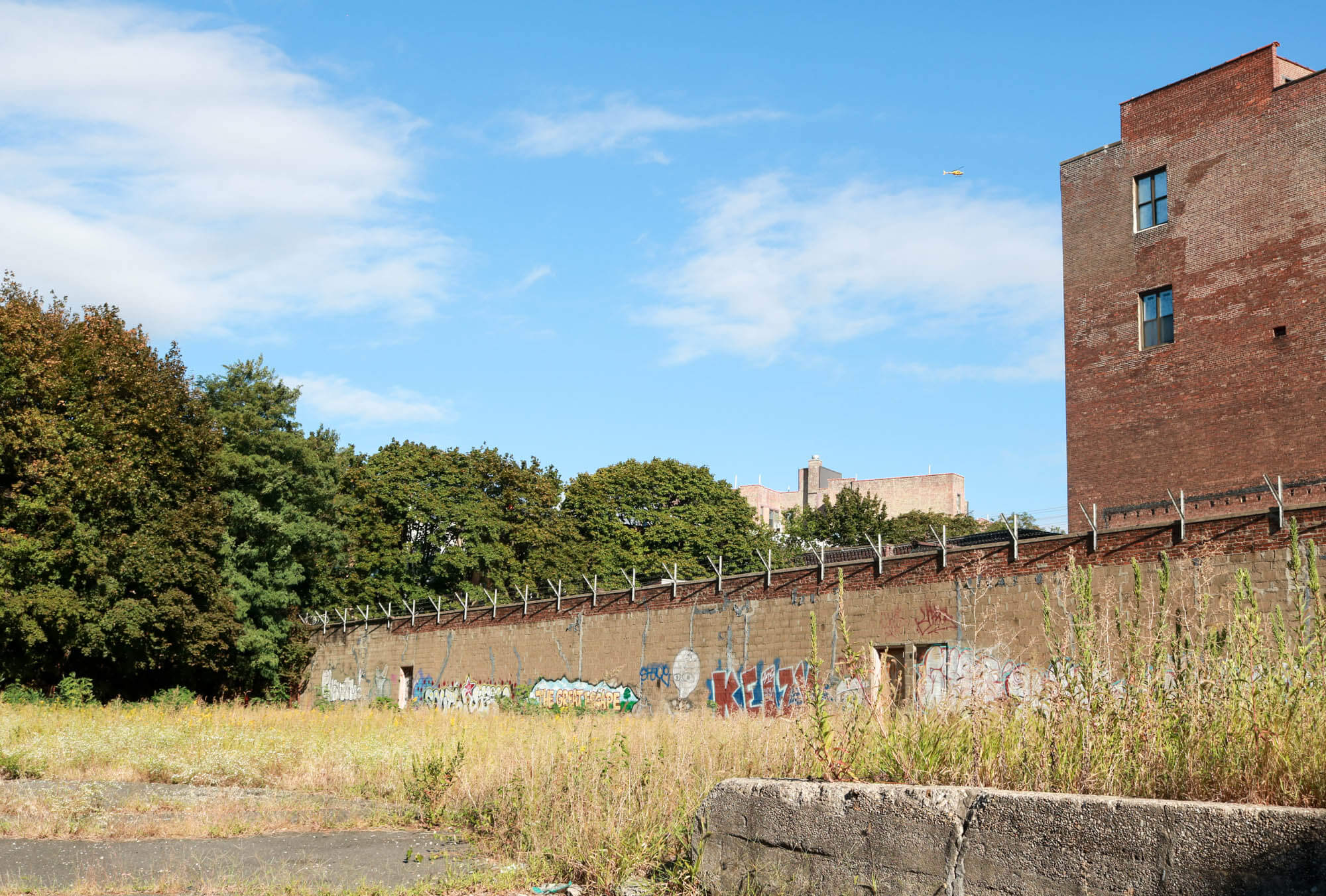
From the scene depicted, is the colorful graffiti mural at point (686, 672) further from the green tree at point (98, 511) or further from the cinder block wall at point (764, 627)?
the green tree at point (98, 511)

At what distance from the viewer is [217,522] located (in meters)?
30.1

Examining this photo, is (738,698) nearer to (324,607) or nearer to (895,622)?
(895,622)

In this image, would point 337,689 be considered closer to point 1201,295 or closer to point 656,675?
point 656,675

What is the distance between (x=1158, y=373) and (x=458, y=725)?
67.7 feet

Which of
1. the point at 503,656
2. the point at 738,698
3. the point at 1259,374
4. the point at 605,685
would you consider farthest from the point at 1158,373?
the point at 503,656

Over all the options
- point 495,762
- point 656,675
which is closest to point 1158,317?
point 656,675

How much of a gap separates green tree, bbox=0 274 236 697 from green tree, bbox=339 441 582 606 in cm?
1615

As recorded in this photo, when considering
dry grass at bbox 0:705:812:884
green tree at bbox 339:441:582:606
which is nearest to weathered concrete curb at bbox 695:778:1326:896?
dry grass at bbox 0:705:812:884

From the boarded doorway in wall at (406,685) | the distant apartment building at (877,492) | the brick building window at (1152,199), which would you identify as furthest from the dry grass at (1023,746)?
the distant apartment building at (877,492)

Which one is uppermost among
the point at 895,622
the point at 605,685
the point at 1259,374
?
the point at 1259,374

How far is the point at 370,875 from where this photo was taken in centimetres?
725

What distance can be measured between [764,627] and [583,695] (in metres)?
6.95

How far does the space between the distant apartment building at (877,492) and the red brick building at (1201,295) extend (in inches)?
1814

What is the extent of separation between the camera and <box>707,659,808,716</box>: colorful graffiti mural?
24.0 meters
